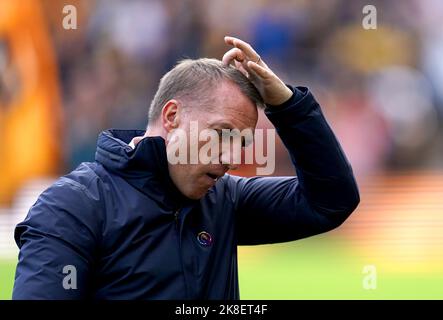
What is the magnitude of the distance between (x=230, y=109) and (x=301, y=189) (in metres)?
0.40

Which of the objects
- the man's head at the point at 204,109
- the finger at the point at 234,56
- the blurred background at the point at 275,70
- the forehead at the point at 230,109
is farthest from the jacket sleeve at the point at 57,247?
the blurred background at the point at 275,70

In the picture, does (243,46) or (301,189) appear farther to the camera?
(301,189)

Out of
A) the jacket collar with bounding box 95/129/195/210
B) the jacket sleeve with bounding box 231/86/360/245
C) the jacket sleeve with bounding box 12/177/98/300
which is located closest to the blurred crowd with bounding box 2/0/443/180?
the jacket sleeve with bounding box 231/86/360/245

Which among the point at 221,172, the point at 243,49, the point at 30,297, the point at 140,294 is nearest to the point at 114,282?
the point at 140,294

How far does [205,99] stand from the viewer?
248 centimetres

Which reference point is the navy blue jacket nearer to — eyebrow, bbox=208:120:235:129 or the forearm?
the forearm

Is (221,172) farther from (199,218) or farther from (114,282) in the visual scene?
(114,282)

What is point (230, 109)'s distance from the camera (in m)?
2.46

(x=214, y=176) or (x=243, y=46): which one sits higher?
(x=243, y=46)

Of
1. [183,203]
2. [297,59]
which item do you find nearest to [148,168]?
[183,203]

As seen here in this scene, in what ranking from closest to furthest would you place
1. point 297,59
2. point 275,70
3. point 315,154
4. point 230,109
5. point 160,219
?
point 160,219 < point 230,109 < point 315,154 < point 275,70 < point 297,59

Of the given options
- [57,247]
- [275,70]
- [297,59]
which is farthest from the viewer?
[297,59]

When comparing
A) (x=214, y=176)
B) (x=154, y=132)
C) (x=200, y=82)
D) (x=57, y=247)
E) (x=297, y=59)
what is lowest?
(x=57, y=247)

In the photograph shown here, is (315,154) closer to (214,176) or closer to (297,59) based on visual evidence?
(214,176)
